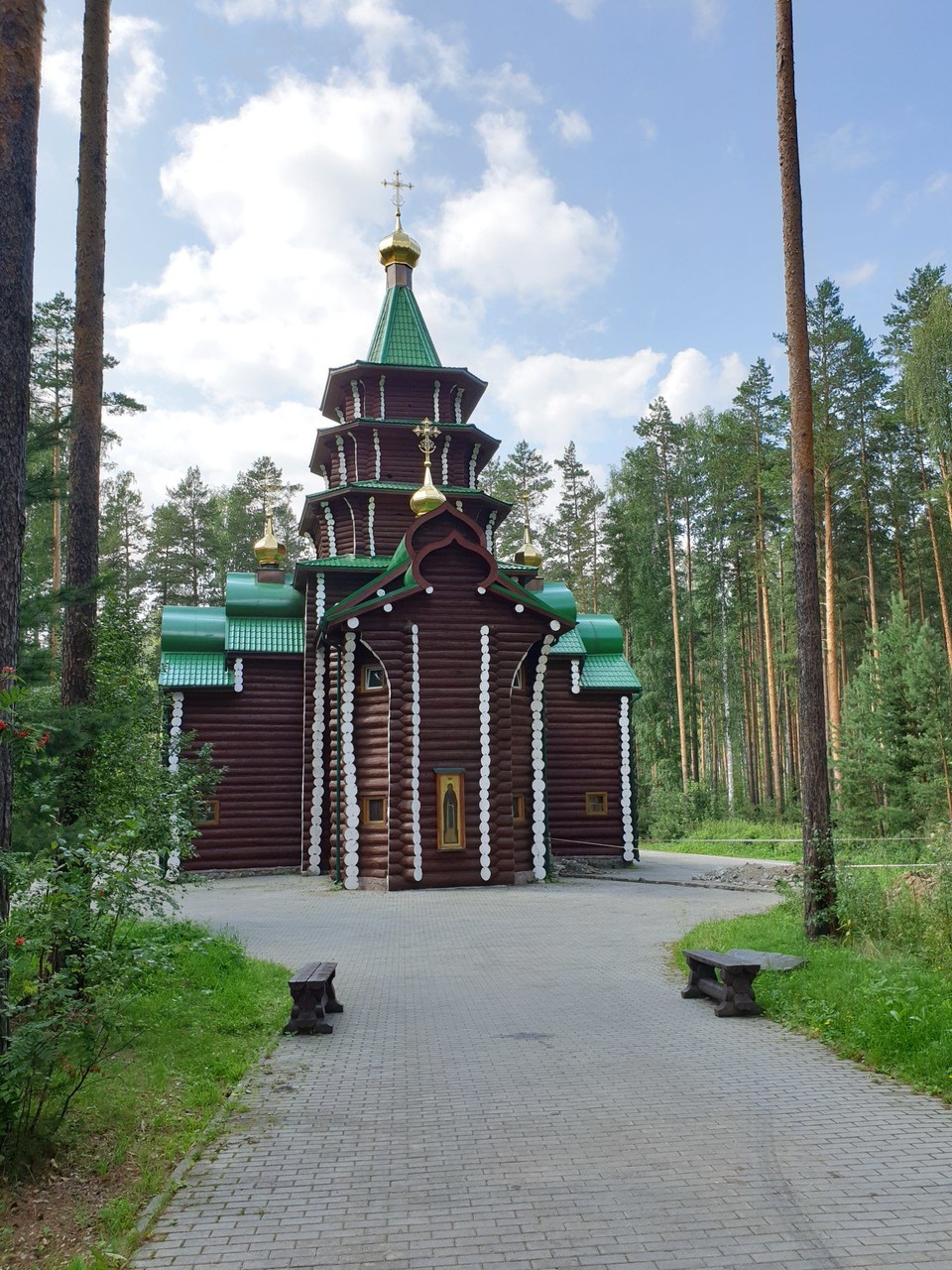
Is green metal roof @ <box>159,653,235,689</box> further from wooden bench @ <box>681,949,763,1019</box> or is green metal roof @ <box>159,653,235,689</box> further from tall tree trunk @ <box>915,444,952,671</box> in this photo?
tall tree trunk @ <box>915,444,952,671</box>

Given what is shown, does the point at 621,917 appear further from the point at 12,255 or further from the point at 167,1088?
the point at 12,255

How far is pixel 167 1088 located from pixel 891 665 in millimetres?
19250

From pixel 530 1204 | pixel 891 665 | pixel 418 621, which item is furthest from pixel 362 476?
pixel 530 1204

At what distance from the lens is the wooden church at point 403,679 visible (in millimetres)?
16656

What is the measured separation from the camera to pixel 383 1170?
4332 millimetres

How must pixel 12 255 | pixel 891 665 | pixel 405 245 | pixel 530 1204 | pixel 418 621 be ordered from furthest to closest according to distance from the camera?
pixel 405 245 < pixel 891 665 < pixel 418 621 < pixel 12 255 < pixel 530 1204

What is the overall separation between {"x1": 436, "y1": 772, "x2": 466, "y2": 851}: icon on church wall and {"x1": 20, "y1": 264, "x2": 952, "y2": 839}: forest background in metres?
5.92

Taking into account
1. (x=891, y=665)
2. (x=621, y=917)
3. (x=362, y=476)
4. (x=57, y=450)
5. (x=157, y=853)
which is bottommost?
(x=621, y=917)

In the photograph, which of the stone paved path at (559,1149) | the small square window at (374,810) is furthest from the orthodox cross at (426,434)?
the stone paved path at (559,1149)

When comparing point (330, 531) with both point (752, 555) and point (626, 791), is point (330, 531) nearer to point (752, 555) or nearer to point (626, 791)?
point (626, 791)

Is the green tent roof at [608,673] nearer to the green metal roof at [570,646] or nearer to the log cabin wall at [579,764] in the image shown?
the log cabin wall at [579,764]

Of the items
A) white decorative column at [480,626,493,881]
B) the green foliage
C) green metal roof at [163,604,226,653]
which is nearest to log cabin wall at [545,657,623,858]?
white decorative column at [480,626,493,881]

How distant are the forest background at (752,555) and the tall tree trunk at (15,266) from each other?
11.6 m

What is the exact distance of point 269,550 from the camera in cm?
2377
